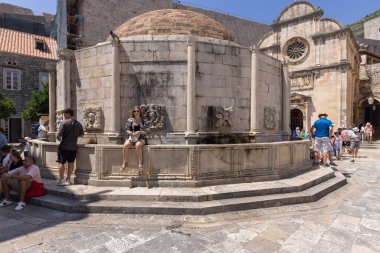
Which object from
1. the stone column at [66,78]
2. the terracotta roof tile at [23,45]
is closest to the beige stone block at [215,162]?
the stone column at [66,78]

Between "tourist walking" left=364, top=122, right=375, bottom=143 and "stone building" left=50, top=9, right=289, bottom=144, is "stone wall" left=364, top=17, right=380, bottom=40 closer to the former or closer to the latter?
"tourist walking" left=364, top=122, right=375, bottom=143

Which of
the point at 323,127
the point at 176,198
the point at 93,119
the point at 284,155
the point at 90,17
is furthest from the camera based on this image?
the point at 90,17

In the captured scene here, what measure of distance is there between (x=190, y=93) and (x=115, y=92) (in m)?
2.21

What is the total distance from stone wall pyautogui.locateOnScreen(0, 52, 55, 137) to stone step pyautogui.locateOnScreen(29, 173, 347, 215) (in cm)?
2473

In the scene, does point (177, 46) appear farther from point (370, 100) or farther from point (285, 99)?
point (370, 100)

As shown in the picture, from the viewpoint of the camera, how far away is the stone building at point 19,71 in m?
24.4

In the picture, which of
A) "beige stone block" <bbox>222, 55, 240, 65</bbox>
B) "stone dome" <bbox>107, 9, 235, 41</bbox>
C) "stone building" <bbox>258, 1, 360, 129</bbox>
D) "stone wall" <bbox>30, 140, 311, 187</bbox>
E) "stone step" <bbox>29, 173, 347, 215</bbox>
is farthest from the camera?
"stone building" <bbox>258, 1, 360, 129</bbox>

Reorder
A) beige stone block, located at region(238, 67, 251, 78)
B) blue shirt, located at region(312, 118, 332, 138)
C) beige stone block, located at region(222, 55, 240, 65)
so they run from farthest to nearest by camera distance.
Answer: blue shirt, located at region(312, 118, 332, 138) < beige stone block, located at region(238, 67, 251, 78) < beige stone block, located at region(222, 55, 240, 65)

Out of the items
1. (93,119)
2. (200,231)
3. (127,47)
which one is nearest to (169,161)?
(200,231)

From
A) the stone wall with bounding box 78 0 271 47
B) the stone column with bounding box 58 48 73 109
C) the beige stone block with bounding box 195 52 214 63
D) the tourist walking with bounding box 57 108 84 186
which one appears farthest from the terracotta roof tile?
the beige stone block with bounding box 195 52 214 63

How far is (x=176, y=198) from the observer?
16.8 feet

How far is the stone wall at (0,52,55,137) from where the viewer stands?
24.4 metres

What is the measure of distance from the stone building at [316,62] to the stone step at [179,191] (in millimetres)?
21640

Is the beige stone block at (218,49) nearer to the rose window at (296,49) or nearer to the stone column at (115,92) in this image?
the stone column at (115,92)
